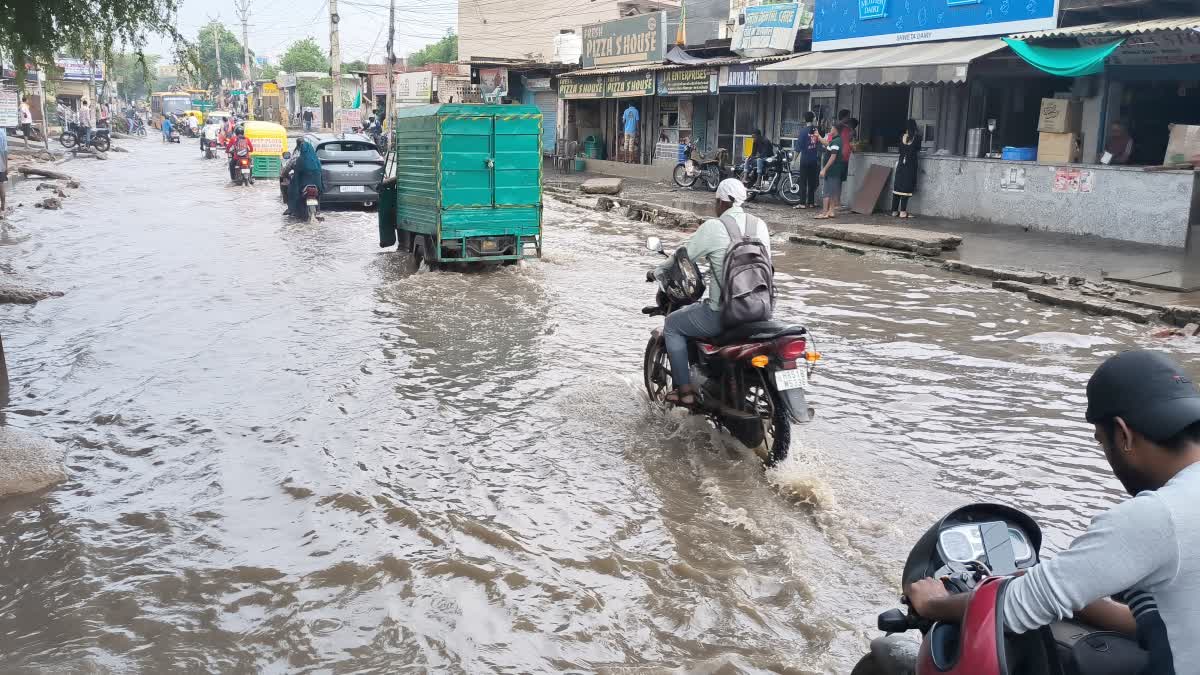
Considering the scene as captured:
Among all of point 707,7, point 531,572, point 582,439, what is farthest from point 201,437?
point 707,7

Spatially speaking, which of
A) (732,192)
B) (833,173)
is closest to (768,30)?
(833,173)

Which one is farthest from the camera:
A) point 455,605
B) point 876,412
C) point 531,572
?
point 876,412

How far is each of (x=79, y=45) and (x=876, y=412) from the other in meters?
7.20

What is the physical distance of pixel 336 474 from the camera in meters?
5.75

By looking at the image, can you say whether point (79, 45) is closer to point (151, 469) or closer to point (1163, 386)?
point (151, 469)

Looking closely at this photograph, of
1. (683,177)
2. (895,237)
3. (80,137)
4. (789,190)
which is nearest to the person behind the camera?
(895,237)

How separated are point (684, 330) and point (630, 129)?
23803mm

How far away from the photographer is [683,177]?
81.1 feet

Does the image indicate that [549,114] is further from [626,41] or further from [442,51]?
[442,51]

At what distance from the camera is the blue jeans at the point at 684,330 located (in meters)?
6.06

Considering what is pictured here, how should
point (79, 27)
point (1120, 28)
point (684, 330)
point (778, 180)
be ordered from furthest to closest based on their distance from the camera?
point (778, 180) < point (1120, 28) < point (79, 27) < point (684, 330)

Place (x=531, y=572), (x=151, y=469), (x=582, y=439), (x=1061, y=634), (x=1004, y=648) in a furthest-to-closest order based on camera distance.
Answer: (x=582, y=439), (x=151, y=469), (x=531, y=572), (x=1061, y=634), (x=1004, y=648)

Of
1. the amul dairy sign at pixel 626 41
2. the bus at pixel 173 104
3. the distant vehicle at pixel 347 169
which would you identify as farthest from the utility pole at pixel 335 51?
the bus at pixel 173 104

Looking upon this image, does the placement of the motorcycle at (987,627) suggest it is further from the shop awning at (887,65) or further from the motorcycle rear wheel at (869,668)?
Answer: the shop awning at (887,65)
